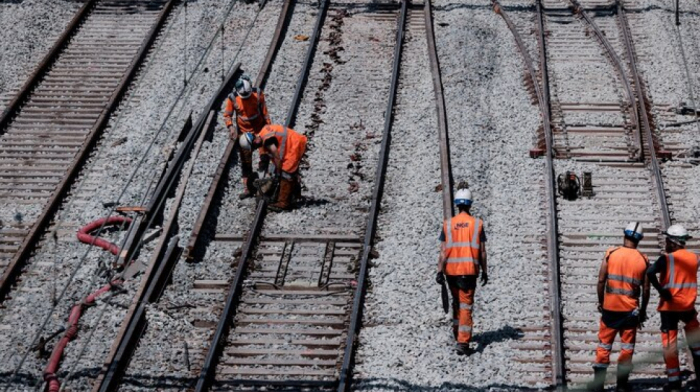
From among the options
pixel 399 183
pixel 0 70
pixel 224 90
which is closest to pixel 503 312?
pixel 399 183

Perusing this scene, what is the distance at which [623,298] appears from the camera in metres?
10.6

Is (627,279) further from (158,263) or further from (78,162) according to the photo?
(78,162)

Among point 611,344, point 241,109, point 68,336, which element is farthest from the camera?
point 241,109

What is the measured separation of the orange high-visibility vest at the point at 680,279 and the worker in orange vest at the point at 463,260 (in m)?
1.81

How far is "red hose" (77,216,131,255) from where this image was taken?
14.3m

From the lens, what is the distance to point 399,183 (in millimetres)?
15531

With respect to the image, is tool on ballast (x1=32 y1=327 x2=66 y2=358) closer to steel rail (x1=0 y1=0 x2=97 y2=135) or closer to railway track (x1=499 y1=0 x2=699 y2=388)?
railway track (x1=499 y1=0 x2=699 y2=388)

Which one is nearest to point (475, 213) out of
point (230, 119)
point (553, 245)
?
point (553, 245)

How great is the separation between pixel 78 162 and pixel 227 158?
7.41 feet

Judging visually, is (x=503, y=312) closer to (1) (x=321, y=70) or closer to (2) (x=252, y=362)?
(2) (x=252, y=362)

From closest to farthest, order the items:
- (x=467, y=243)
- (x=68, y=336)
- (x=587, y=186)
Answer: (x=467, y=243), (x=68, y=336), (x=587, y=186)

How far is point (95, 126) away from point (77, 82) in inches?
86.1

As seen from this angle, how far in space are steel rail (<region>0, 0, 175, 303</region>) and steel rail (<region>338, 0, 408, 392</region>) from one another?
4249 millimetres

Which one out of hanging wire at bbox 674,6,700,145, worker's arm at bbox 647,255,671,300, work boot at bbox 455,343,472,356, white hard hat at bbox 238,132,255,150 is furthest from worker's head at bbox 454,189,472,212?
hanging wire at bbox 674,6,700,145
